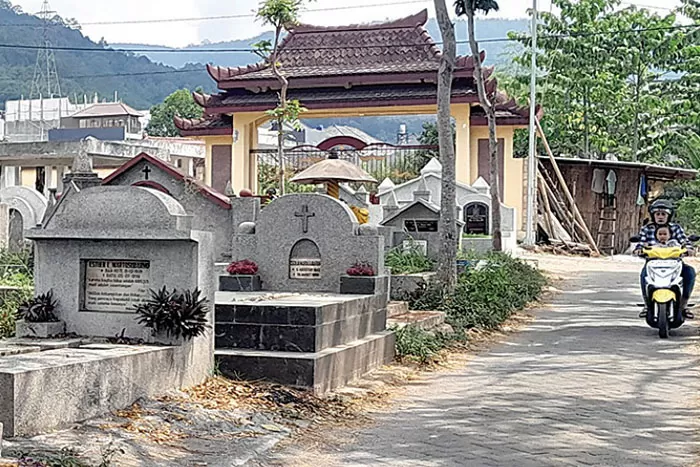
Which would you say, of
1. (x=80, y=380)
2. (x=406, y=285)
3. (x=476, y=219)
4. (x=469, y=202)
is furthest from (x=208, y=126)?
(x=80, y=380)

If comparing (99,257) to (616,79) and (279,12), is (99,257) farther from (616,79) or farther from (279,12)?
(616,79)

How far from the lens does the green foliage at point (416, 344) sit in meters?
11.9

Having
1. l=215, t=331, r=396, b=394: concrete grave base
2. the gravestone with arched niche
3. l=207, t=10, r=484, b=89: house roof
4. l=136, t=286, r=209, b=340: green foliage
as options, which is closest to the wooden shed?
l=207, t=10, r=484, b=89: house roof

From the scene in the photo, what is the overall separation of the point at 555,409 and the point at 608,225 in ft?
95.4

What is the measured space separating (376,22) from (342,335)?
81.7 feet

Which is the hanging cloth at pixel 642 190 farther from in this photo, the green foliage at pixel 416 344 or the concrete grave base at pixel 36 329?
the concrete grave base at pixel 36 329

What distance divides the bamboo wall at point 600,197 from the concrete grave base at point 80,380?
1164 inches

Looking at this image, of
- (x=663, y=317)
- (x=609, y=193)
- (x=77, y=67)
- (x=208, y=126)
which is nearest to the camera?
(x=663, y=317)

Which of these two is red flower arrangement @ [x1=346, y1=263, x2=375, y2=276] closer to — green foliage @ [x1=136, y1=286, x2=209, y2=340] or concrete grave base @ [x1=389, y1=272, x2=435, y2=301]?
concrete grave base @ [x1=389, y1=272, x2=435, y2=301]

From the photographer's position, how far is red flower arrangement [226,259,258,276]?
1270cm

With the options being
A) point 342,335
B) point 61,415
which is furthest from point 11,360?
point 342,335

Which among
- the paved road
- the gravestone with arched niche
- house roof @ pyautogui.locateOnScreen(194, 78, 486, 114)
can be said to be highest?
house roof @ pyautogui.locateOnScreen(194, 78, 486, 114)

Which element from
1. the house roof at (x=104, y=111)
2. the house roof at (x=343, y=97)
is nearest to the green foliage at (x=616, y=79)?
the house roof at (x=343, y=97)

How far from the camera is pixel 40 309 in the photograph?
8539mm
